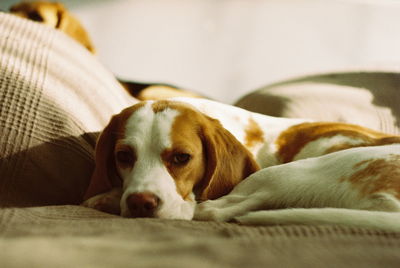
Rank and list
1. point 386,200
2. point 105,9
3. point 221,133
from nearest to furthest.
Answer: point 386,200
point 221,133
point 105,9

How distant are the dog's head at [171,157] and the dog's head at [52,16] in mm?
1941

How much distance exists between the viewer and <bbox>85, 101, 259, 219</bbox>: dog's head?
53.6 inches

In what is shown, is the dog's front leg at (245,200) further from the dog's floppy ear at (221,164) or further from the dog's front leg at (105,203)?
the dog's front leg at (105,203)

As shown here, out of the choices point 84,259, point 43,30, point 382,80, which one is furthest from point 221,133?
point 382,80

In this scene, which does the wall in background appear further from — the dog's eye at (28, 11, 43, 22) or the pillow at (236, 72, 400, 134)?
the pillow at (236, 72, 400, 134)

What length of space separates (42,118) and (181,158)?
493 mm

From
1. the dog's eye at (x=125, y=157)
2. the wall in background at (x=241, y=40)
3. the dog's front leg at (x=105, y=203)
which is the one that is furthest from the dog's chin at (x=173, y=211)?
the wall in background at (x=241, y=40)

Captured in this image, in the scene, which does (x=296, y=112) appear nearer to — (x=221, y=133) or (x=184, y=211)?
(x=221, y=133)

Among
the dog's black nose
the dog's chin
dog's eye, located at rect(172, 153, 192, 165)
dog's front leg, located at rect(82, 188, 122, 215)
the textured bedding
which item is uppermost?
the textured bedding

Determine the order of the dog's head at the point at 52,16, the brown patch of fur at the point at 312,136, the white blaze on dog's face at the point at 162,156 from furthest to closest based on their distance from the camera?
1. the dog's head at the point at 52,16
2. the brown patch of fur at the point at 312,136
3. the white blaze on dog's face at the point at 162,156

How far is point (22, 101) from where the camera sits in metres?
1.42

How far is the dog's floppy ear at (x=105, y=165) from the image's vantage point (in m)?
1.45

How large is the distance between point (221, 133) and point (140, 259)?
100 centimetres

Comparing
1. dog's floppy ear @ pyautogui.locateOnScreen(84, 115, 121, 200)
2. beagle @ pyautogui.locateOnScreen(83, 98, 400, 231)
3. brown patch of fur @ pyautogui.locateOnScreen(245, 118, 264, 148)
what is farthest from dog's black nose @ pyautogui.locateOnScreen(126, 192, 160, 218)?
brown patch of fur @ pyautogui.locateOnScreen(245, 118, 264, 148)
